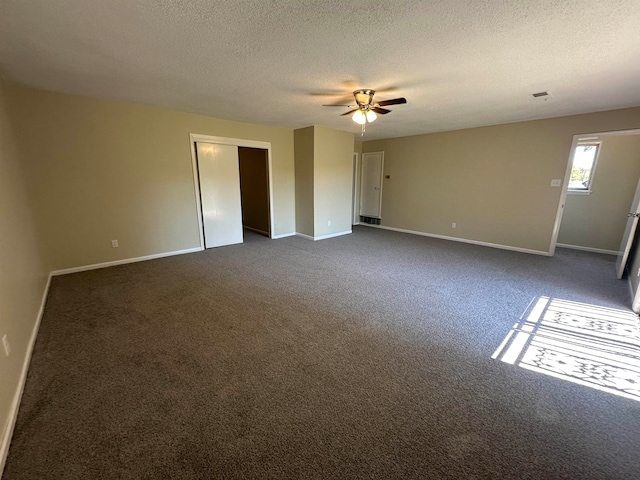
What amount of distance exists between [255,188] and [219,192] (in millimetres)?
1396

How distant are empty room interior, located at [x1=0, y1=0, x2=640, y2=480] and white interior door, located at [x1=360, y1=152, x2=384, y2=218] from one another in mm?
1687

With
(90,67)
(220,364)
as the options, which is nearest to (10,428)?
(220,364)

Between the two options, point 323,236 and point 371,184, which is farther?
point 371,184

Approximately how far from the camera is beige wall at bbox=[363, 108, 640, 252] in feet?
14.7

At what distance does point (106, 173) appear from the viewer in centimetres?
380

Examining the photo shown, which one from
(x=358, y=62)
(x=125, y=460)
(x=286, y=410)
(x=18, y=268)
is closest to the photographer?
(x=125, y=460)

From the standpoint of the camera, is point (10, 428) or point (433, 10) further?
point (433, 10)

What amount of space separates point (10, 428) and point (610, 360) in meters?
4.02

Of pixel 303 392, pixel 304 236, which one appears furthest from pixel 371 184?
pixel 303 392

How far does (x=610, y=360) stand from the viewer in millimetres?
2045

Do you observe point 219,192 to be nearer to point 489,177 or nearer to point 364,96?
point 364,96

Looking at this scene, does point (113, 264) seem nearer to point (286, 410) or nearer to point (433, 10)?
point (286, 410)

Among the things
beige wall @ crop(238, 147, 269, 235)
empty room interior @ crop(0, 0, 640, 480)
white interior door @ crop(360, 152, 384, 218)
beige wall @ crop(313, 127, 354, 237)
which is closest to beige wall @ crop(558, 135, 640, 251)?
empty room interior @ crop(0, 0, 640, 480)

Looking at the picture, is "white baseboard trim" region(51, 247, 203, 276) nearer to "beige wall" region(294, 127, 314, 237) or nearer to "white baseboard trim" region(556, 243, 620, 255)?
"beige wall" region(294, 127, 314, 237)
